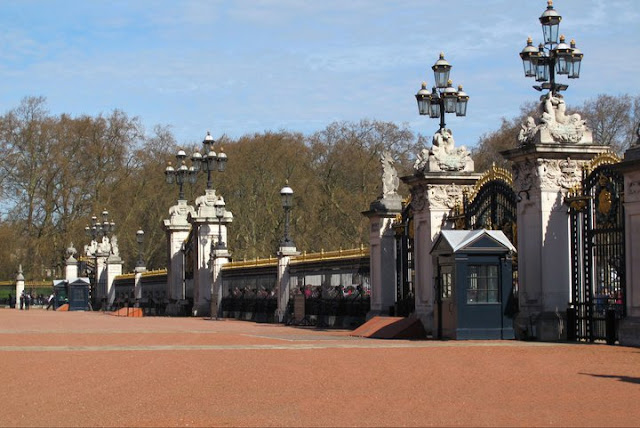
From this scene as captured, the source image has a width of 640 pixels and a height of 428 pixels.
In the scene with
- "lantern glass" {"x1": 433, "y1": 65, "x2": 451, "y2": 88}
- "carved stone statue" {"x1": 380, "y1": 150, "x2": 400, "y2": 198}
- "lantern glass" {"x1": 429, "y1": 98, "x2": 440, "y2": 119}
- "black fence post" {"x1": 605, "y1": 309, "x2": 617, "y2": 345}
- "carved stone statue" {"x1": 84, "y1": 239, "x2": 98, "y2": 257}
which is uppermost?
"lantern glass" {"x1": 433, "y1": 65, "x2": 451, "y2": 88}

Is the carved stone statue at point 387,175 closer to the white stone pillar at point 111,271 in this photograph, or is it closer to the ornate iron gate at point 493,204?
the ornate iron gate at point 493,204

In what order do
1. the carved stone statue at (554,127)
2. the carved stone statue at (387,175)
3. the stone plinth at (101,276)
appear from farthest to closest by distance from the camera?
the stone plinth at (101,276) → the carved stone statue at (387,175) → the carved stone statue at (554,127)

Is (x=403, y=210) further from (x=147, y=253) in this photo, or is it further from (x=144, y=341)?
(x=147, y=253)

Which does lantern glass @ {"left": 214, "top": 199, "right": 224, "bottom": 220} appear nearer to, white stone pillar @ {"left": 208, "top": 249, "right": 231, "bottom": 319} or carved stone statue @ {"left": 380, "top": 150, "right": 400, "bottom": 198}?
white stone pillar @ {"left": 208, "top": 249, "right": 231, "bottom": 319}

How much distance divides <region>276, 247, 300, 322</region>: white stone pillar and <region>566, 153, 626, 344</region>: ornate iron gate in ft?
53.0

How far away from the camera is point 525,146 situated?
22531 mm

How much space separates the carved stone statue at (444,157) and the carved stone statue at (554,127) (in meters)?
3.79

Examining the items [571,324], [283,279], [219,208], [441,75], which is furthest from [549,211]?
[219,208]

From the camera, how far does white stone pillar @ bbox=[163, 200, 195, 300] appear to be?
50750mm

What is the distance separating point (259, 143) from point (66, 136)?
12.9m

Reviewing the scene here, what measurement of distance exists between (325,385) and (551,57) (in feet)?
35.5

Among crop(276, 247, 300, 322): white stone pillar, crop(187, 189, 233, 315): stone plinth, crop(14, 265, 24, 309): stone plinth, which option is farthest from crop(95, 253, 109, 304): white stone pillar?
crop(276, 247, 300, 322): white stone pillar

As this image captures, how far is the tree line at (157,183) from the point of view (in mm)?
71562

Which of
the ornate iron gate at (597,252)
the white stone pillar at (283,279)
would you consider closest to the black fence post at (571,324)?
the ornate iron gate at (597,252)
